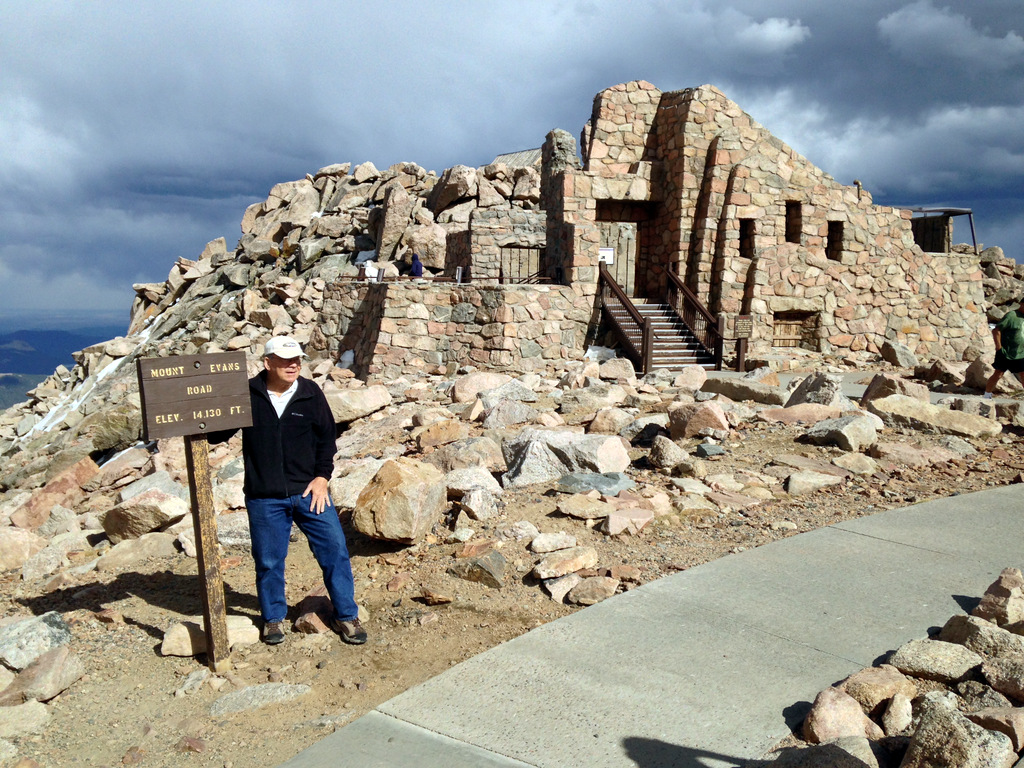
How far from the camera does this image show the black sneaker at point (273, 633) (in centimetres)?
431

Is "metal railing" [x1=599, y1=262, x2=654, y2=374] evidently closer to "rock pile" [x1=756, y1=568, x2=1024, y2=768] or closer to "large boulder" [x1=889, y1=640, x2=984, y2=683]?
"rock pile" [x1=756, y1=568, x2=1024, y2=768]

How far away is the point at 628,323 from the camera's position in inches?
614

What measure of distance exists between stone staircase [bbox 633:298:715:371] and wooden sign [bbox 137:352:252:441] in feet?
37.4

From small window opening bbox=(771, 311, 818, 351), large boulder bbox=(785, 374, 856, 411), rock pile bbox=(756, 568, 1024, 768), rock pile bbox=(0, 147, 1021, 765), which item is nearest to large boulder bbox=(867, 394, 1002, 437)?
rock pile bbox=(0, 147, 1021, 765)

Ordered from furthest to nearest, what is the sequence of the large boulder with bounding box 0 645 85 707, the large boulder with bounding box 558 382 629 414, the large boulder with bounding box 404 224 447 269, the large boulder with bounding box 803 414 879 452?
1. the large boulder with bounding box 404 224 447 269
2. the large boulder with bounding box 558 382 629 414
3. the large boulder with bounding box 803 414 879 452
4. the large boulder with bounding box 0 645 85 707

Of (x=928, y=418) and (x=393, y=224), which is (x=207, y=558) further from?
(x=393, y=224)

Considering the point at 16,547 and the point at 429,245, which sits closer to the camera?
the point at 16,547

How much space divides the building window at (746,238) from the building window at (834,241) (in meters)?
2.11

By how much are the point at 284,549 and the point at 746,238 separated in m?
15.1

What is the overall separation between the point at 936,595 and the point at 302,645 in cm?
344

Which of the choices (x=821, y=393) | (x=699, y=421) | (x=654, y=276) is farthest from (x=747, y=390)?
(x=654, y=276)

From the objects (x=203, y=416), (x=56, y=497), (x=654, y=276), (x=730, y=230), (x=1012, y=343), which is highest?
(x=730, y=230)

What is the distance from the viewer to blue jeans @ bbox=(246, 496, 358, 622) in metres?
4.27

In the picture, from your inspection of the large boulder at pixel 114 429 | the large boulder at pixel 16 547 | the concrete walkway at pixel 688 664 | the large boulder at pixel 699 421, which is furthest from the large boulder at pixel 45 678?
the large boulder at pixel 114 429
